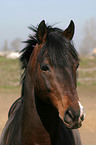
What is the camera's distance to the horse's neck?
2188mm

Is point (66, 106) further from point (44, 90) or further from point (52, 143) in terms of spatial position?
point (52, 143)

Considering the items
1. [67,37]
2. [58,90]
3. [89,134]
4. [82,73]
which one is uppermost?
[82,73]

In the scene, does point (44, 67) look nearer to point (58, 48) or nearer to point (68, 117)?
point (58, 48)

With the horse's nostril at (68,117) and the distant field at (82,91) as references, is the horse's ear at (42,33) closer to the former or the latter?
the horse's nostril at (68,117)

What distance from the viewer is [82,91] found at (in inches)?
510

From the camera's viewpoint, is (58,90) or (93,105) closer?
(58,90)

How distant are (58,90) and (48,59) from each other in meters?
0.31

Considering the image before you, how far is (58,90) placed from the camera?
1.88m

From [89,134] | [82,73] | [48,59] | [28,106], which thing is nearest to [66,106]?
[48,59]

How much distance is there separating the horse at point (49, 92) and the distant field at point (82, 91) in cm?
262

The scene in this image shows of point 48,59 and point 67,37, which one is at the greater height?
point 67,37

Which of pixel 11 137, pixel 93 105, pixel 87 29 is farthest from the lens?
pixel 87 29

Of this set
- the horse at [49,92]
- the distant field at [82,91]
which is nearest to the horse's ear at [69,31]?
the horse at [49,92]

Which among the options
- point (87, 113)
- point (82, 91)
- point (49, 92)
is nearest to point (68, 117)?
point (49, 92)
